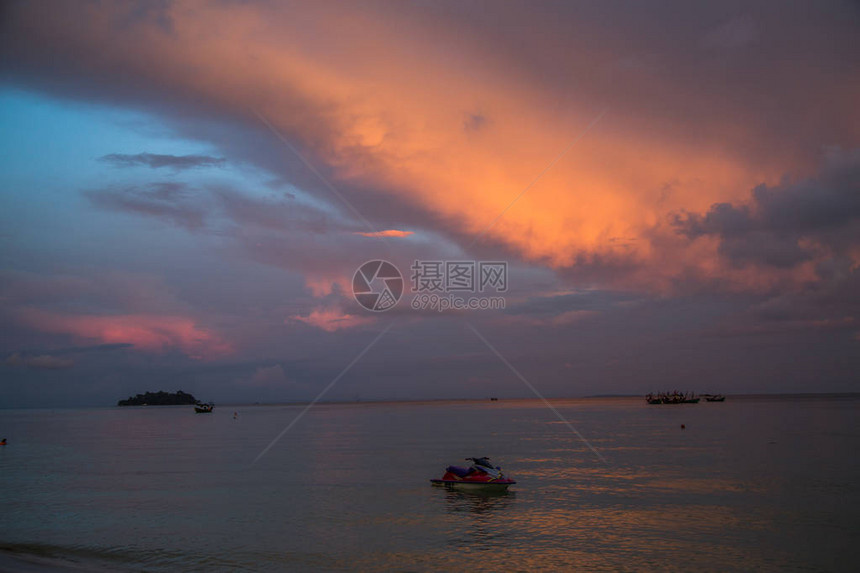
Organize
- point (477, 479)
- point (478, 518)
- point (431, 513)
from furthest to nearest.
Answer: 1. point (477, 479)
2. point (431, 513)
3. point (478, 518)

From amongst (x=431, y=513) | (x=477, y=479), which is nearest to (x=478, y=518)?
(x=431, y=513)

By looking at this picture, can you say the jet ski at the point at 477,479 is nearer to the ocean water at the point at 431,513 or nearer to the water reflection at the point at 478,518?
the water reflection at the point at 478,518

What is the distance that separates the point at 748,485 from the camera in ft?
120

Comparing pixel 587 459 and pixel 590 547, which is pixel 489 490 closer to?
pixel 590 547

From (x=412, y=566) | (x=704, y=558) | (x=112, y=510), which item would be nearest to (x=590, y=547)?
(x=704, y=558)

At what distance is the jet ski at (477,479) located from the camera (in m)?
34.9

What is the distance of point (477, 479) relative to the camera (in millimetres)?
35250

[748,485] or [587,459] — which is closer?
[748,485]

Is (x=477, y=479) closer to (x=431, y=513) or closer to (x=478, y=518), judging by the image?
(x=431, y=513)

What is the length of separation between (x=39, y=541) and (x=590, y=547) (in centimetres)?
2309

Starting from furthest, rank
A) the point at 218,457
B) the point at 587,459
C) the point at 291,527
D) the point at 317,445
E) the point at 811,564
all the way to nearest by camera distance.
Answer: the point at 317,445, the point at 218,457, the point at 587,459, the point at 291,527, the point at 811,564

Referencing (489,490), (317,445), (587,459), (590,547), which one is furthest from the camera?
(317,445)

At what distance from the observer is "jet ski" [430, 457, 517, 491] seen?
3494cm

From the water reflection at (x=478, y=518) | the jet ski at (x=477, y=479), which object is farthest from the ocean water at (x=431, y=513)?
the jet ski at (x=477, y=479)
